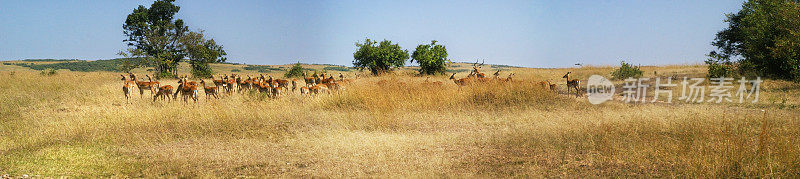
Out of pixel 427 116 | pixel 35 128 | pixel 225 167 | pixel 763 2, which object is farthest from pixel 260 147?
pixel 763 2

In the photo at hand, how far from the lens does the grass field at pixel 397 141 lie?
242 inches

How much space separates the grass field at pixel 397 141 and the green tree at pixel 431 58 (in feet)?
56.7

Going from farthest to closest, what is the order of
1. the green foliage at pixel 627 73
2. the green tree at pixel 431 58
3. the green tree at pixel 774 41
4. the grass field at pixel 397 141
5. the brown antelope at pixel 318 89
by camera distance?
the green tree at pixel 431 58
the green foliage at pixel 627 73
the green tree at pixel 774 41
the brown antelope at pixel 318 89
the grass field at pixel 397 141

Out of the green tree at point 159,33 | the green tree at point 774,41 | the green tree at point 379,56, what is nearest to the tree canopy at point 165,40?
the green tree at point 159,33

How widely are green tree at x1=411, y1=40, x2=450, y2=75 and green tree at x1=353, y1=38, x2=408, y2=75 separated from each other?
3.68 feet

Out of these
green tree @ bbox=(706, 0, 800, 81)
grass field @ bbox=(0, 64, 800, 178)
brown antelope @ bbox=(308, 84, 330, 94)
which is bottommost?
grass field @ bbox=(0, 64, 800, 178)

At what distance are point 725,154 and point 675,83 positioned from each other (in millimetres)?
16552

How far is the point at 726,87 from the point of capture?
59.7 feet

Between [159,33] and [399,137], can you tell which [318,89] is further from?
[159,33]

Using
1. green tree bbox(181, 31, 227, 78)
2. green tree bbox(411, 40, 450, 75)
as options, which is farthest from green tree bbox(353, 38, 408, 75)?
green tree bbox(181, 31, 227, 78)

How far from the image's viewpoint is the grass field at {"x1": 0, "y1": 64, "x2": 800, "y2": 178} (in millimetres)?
6156

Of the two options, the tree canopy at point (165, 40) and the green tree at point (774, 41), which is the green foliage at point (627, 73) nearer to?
the green tree at point (774, 41)

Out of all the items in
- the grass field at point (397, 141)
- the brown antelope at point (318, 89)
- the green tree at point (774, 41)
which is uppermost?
the green tree at point (774, 41)

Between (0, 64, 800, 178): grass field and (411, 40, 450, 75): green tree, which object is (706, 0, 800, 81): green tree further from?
(411, 40, 450, 75): green tree
